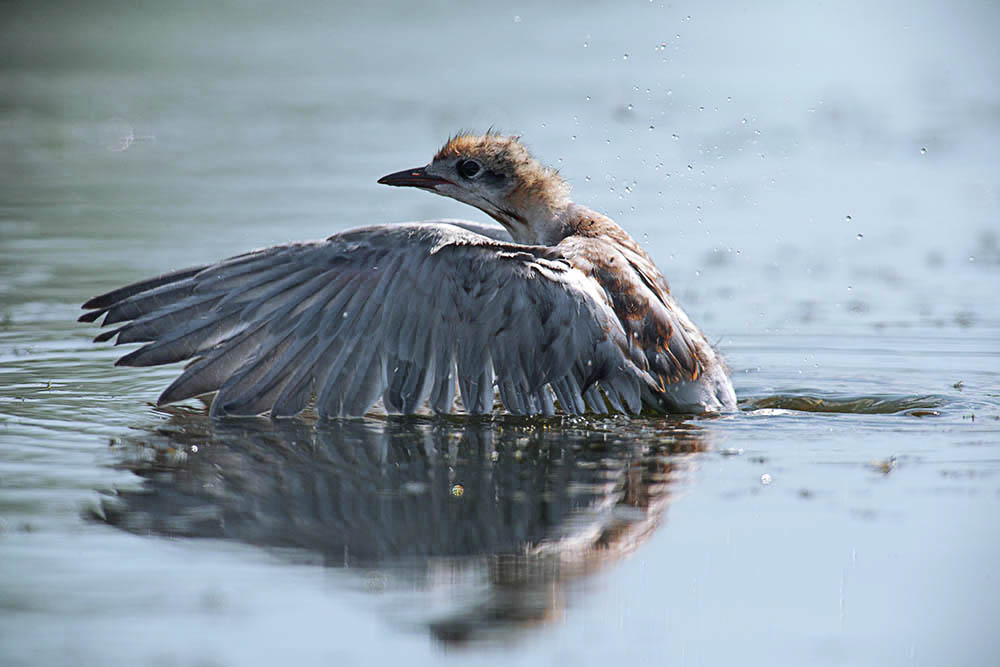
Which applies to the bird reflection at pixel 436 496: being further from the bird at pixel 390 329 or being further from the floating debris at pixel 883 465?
the floating debris at pixel 883 465

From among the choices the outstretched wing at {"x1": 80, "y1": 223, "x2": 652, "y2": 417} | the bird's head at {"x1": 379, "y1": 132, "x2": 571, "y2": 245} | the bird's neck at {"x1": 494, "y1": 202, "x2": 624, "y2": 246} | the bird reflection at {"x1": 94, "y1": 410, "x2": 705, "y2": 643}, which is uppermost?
the bird's head at {"x1": 379, "y1": 132, "x2": 571, "y2": 245}

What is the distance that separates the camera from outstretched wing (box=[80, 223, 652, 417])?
654cm

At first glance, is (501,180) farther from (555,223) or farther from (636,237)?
(636,237)

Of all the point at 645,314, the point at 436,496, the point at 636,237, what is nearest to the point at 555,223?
the point at 645,314

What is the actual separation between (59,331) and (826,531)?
5.46m

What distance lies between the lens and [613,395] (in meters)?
6.76

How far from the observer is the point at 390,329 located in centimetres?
660

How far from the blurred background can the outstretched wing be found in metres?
0.26

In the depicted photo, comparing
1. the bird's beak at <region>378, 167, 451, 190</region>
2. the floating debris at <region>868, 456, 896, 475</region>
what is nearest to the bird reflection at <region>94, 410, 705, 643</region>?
the floating debris at <region>868, 456, 896, 475</region>

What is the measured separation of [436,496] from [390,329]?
1.35m

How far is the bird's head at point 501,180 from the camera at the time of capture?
8031mm

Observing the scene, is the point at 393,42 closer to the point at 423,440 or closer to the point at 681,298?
the point at 681,298

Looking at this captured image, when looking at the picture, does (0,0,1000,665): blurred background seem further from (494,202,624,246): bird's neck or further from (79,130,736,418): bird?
(494,202,624,246): bird's neck

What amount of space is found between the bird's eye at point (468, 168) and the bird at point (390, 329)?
1338 millimetres
